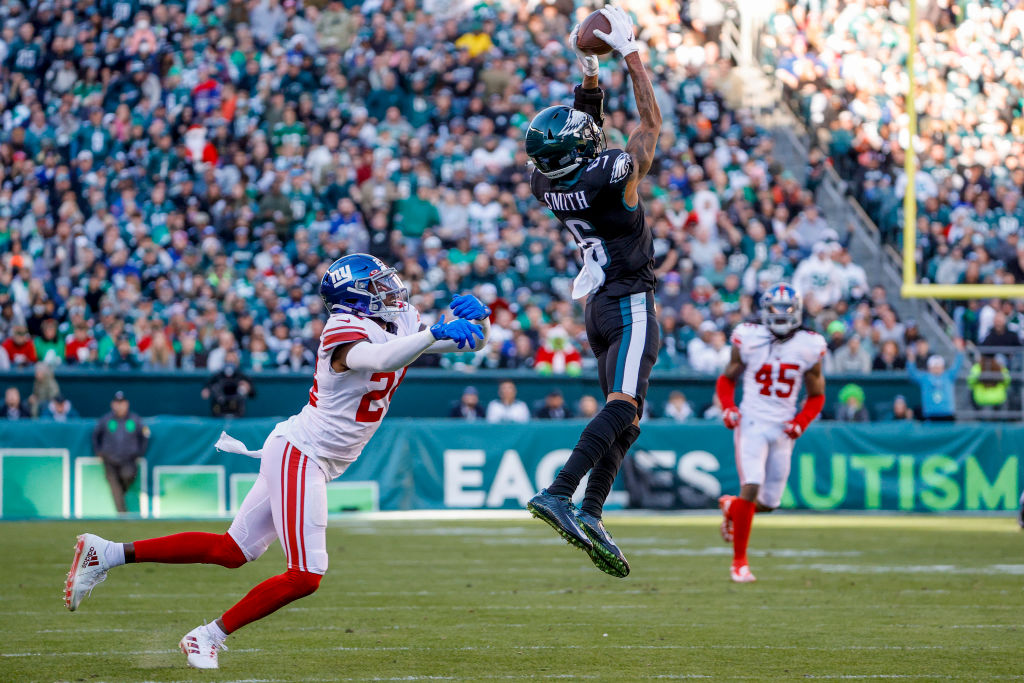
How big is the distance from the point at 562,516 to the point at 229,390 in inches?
411

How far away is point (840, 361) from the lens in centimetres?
1705

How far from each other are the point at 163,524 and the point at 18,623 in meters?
6.61

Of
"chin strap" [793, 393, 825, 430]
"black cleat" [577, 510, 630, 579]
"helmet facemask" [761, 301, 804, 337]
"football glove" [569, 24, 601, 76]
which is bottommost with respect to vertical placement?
"chin strap" [793, 393, 825, 430]

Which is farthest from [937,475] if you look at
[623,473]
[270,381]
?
[270,381]

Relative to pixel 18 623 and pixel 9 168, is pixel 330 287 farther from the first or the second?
pixel 9 168

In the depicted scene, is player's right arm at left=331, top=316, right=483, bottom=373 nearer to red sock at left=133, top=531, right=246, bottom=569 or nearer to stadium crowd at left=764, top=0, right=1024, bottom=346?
red sock at left=133, top=531, right=246, bottom=569

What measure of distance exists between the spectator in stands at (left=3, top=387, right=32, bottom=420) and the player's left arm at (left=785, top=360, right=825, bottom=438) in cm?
866

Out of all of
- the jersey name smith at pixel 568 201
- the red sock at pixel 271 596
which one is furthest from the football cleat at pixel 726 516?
the red sock at pixel 271 596

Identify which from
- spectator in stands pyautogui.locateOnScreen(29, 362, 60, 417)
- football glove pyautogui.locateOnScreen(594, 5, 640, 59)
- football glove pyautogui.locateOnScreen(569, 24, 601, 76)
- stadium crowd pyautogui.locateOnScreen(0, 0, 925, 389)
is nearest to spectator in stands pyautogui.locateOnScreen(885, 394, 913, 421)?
stadium crowd pyautogui.locateOnScreen(0, 0, 925, 389)

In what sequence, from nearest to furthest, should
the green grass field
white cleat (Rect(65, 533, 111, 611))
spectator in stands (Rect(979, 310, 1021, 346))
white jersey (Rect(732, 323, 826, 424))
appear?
the green grass field, white cleat (Rect(65, 533, 111, 611)), white jersey (Rect(732, 323, 826, 424)), spectator in stands (Rect(979, 310, 1021, 346))

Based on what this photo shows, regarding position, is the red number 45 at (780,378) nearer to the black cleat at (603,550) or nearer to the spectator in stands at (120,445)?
the black cleat at (603,550)

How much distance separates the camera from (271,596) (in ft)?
19.5

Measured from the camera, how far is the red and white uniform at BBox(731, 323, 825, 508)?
10.2 m

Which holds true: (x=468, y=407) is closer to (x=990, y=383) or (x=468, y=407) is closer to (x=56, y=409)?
(x=56, y=409)
